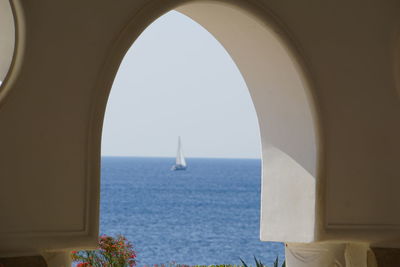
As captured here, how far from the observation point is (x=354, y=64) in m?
5.34

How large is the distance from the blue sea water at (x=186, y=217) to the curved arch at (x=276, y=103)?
2824cm

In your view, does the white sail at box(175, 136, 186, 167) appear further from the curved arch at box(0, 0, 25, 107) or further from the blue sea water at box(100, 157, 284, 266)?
the curved arch at box(0, 0, 25, 107)

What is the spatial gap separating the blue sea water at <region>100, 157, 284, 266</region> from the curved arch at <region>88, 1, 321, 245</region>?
1112 inches

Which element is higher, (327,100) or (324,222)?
(327,100)

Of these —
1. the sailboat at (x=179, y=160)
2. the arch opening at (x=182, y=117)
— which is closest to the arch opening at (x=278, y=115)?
the arch opening at (x=182, y=117)

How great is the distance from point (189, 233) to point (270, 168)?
34.5 m

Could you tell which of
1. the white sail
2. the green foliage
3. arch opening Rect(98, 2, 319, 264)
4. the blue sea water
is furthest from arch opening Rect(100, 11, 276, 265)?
arch opening Rect(98, 2, 319, 264)

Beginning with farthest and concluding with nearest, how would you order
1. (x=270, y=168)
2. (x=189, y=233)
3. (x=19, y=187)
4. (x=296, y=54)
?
1. (x=189, y=233)
2. (x=270, y=168)
3. (x=296, y=54)
4. (x=19, y=187)

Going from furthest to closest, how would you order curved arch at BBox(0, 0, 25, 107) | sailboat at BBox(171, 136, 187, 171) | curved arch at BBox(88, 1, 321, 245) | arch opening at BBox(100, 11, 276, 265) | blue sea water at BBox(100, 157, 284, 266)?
sailboat at BBox(171, 136, 187, 171), arch opening at BBox(100, 11, 276, 265), blue sea water at BBox(100, 157, 284, 266), curved arch at BBox(88, 1, 321, 245), curved arch at BBox(0, 0, 25, 107)

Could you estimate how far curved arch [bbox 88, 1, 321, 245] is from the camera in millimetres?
5062

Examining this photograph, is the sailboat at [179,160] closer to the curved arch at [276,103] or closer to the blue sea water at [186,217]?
the blue sea water at [186,217]

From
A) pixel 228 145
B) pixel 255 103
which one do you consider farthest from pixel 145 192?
pixel 255 103

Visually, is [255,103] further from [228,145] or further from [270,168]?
[228,145]

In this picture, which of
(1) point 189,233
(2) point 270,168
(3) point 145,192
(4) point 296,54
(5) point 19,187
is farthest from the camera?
(3) point 145,192
